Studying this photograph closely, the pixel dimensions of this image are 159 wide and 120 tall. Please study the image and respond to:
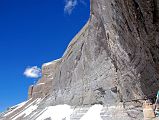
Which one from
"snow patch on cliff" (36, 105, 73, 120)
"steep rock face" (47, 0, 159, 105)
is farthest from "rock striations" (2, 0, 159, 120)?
"snow patch on cliff" (36, 105, 73, 120)

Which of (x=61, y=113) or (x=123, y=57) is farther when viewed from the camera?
(x=61, y=113)

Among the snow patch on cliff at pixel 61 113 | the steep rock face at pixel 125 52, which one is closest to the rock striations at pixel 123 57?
the steep rock face at pixel 125 52

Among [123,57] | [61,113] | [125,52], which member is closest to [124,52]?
[125,52]

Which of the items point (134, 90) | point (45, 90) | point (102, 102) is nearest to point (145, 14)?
point (134, 90)

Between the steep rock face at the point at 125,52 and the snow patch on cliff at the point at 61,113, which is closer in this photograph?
the steep rock face at the point at 125,52

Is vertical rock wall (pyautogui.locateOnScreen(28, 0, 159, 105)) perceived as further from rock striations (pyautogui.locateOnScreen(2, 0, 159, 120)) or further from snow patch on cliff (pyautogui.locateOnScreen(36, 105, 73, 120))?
snow patch on cliff (pyautogui.locateOnScreen(36, 105, 73, 120))

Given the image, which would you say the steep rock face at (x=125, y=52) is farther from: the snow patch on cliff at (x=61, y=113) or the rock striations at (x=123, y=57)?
the snow patch on cliff at (x=61, y=113)

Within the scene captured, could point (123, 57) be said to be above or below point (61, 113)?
below

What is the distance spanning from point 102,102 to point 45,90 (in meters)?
28.0

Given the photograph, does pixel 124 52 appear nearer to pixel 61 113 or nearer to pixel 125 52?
pixel 125 52

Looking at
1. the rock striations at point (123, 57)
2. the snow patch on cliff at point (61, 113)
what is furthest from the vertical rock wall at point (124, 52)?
the snow patch on cliff at point (61, 113)

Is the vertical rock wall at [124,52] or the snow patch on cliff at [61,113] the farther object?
the snow patch on cliff at [61,113]

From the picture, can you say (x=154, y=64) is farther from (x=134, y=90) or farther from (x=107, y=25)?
(x=107, y=25)

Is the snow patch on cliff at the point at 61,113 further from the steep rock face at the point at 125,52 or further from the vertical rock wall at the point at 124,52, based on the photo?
the vertical rock wall at the point at 124,52
